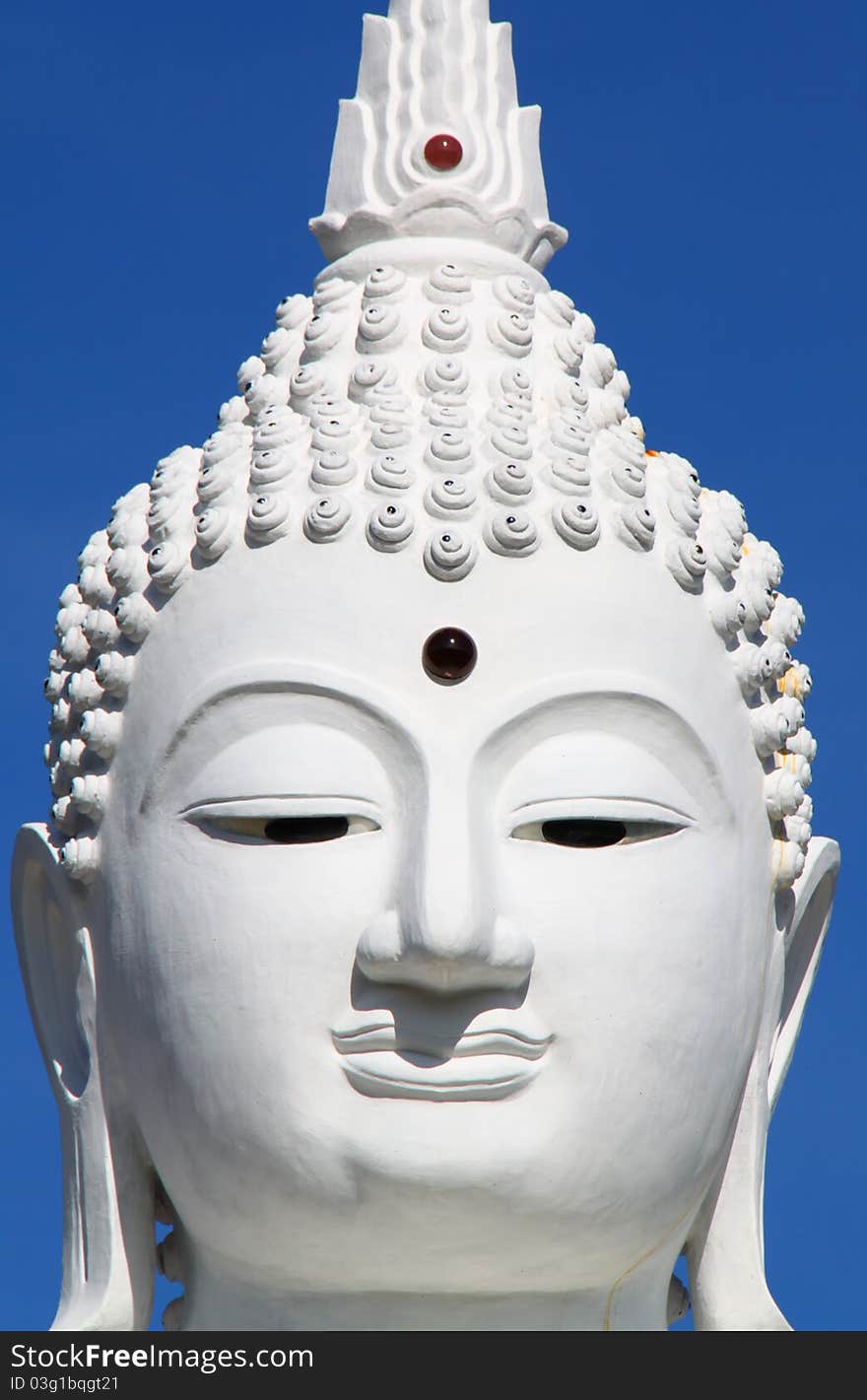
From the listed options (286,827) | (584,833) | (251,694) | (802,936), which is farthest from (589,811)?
(802,936)

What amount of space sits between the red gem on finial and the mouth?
3.83 m

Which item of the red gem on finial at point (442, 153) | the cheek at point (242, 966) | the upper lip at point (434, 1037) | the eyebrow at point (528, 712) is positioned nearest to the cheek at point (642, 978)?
the upper lip at point (434, 1037)

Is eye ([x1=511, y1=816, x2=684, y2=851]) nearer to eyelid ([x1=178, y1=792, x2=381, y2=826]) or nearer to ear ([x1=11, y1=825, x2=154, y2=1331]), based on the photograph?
eyelid ([x1=178, y1=792, x2=381, y2=826])

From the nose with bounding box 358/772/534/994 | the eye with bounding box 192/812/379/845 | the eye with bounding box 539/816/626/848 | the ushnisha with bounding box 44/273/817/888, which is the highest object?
the ushnisha with bounding box 44/273/817/888

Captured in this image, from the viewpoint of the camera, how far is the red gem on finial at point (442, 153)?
13750mm

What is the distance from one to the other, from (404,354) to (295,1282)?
12.1 ft

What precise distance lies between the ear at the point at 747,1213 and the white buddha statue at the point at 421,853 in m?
0.02

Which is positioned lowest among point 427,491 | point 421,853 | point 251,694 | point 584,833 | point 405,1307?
point 405,1307

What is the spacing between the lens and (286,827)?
12.3 metres

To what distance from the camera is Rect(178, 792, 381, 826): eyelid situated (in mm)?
12109

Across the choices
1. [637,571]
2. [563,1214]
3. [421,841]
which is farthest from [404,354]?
[563,1214]

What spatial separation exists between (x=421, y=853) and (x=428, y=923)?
299 millimetres

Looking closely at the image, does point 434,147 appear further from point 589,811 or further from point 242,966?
point 242,966

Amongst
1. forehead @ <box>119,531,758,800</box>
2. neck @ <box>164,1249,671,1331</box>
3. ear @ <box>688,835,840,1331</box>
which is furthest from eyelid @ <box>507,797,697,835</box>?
neck @ <box>164,1249,671,1331</box>
